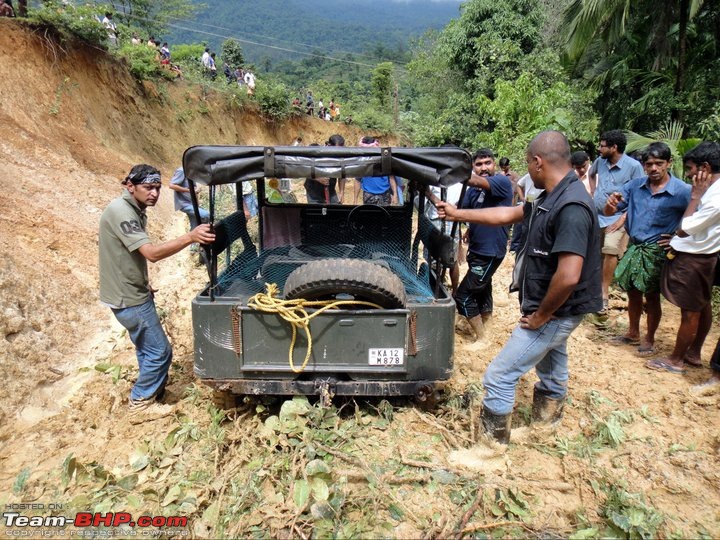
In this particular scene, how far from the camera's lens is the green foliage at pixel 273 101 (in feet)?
74.0

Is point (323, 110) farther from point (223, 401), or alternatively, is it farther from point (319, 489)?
point (319, 489)

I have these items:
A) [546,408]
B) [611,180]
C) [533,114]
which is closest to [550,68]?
[533,114]

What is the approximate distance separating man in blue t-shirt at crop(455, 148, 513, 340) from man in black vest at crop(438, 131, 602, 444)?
4.36 ft

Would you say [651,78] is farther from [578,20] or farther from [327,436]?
[327,436]

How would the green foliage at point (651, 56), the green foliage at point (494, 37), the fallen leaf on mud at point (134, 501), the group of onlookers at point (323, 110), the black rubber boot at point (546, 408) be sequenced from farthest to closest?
1. the group of onlookers at point (323, 110)
2. the green foliage at point (494, 37)
3. the green foliage at point (651, 56)
4. the black rubber boot at point (546, 408)
5. the fallen leaf on mud at point (134, 501)

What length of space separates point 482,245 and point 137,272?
2.84 metres

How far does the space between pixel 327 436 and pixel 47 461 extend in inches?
70.8

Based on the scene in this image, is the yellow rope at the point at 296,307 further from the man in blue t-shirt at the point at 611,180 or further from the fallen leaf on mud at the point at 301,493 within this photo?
the man in blue t-shirt at the point at 611,180

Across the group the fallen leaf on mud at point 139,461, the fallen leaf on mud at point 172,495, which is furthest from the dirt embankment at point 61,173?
the fallen leaf on mud at point 172,495

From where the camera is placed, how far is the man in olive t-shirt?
3.18m

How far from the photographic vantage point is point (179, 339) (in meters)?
4.85

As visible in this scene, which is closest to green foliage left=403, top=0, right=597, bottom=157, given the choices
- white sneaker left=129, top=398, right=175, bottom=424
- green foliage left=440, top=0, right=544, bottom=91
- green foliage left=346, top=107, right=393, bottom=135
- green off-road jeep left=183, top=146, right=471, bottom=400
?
green foliage left=440, top=0, right=544, bottom=91

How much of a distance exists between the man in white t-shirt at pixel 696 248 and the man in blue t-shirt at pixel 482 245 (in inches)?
52.2

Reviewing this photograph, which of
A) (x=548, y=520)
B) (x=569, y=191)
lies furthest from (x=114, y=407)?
(x=569, y=191)
